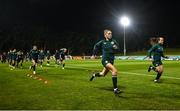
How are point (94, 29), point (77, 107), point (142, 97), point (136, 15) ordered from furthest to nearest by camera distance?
point (94, 29), point (136, 15), point (142, 97), point (77, 107)

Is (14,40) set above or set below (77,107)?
above

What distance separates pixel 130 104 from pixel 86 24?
12063 centimetres

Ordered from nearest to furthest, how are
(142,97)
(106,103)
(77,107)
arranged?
(77,107)
(106,103)
(142,97)

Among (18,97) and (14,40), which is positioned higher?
(14,40)

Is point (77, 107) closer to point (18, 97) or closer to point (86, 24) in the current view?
point (18, 97)

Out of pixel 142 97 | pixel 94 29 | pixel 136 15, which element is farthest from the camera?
pixel 94 29

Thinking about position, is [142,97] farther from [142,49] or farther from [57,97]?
[142,49]

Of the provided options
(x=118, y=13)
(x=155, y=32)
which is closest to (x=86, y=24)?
(x=118, y=13)

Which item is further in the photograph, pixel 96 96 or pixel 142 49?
pixel 142 49

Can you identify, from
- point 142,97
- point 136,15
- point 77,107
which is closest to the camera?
point 77,107

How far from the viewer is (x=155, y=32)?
111625mm

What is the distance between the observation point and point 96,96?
42.4 ft

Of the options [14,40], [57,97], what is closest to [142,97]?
[57,97]

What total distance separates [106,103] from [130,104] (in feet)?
2.56
